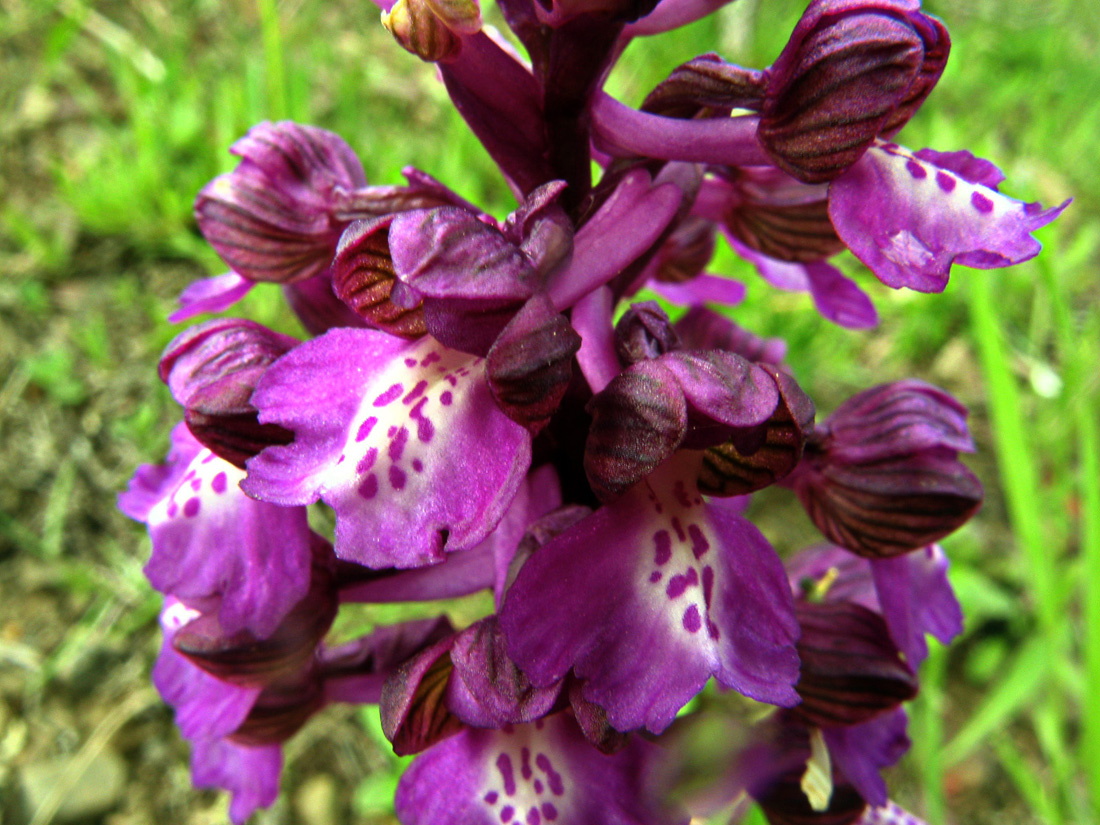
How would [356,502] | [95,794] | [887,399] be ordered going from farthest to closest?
1. [95,794]
2. [887,399]
3. [356,502]

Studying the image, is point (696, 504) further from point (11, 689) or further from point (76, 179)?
point (76, 179)

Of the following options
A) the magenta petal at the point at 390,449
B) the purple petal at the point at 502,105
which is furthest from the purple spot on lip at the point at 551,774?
the purple petal at the point at 502,105

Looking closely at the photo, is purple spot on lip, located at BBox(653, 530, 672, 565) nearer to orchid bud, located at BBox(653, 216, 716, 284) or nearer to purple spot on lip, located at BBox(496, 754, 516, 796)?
purple spot on lip, located at BBox(496, 754, 516, 796)

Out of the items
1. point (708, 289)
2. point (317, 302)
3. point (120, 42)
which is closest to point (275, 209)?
point (317, 302)

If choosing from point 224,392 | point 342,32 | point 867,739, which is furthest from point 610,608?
point 342,32

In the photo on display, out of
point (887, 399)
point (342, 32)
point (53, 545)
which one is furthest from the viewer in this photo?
point (342, 32)

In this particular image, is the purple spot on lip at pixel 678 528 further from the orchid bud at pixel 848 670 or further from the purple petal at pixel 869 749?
the purple petal at pixel 869 749

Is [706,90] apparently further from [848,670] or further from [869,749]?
[869,749]
